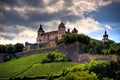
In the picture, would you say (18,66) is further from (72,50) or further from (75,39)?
(75,39)

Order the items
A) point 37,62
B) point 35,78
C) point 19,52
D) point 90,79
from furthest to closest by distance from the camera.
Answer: point 19,52 < point 37,62 < point 35,78 < point 90,79

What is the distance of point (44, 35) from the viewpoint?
451 ft

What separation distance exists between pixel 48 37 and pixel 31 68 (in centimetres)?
4157

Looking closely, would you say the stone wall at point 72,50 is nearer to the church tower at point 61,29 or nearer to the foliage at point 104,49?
the foliage at point 104,49

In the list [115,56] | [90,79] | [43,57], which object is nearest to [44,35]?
[43,57]

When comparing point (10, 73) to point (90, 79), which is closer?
point (90, 79)

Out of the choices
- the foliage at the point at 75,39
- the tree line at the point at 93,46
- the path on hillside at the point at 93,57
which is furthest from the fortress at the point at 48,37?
the path on hillside at the point at 93,57

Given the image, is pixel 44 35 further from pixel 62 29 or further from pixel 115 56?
pixel 115 56

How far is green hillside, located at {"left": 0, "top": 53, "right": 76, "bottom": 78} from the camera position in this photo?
86025 millimetres

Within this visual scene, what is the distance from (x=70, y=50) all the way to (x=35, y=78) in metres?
19.6

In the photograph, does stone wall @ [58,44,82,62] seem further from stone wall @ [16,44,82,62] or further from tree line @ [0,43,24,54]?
tree line @ [0,43,24,54]

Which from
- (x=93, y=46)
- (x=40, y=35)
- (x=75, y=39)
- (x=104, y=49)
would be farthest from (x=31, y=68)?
(x=40, y=35)

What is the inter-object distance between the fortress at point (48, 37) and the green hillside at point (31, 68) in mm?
21293

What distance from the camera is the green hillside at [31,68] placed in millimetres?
86025
